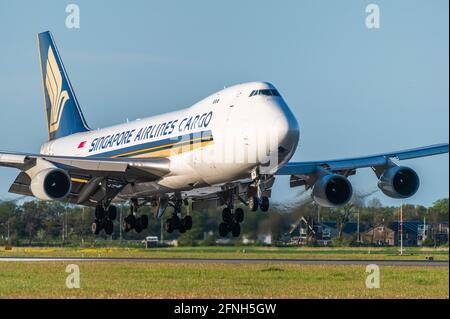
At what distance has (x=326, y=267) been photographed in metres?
46.4

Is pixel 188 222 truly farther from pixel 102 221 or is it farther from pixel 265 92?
pixel 265 92

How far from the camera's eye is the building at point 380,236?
262ft

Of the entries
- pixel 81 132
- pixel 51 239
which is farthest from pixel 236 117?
pixel 51 239

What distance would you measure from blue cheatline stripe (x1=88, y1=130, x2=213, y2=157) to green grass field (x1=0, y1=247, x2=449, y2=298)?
555cm

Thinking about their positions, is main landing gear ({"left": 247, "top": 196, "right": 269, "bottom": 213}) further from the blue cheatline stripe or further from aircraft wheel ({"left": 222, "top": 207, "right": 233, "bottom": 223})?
aircraft wheel ({"left": 222, "top": 207, "right": 233, "bottom": 223})

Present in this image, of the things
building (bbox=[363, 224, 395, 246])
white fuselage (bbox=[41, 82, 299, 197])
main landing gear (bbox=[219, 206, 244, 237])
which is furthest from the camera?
building (bbox=[363, 224, 395, 246])

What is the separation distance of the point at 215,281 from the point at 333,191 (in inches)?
633

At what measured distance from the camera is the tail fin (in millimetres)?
62812

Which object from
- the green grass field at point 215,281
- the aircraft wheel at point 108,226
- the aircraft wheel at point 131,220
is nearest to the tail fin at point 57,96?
the aircraft wheel at point 131,220

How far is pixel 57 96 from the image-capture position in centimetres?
6550

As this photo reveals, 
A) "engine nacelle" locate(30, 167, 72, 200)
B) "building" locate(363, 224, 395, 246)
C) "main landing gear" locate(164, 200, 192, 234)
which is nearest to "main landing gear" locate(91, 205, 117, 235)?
"main landing gear" locate(164, 200, 192, 234)

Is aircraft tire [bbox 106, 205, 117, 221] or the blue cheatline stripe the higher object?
the blue cheatline stripe

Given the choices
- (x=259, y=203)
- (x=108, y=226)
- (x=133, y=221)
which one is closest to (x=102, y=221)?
(x=108, y=226)

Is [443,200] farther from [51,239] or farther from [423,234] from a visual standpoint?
[51,239]
